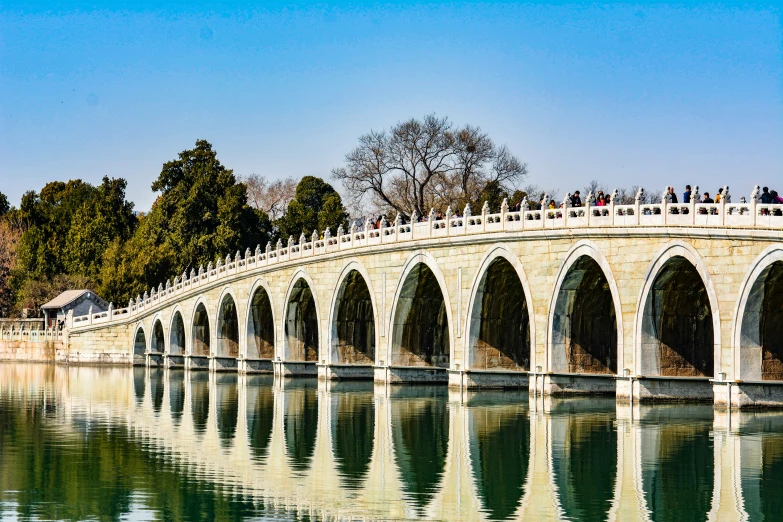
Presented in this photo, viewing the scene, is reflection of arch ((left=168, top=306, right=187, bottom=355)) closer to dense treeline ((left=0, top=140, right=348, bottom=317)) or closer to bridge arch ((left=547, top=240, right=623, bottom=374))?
dense treeline ((left=0, top=140, right=348, bottom=317))

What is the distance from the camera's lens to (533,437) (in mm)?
31844

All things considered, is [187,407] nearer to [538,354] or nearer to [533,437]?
[538,354]

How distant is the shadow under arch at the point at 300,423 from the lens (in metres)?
28.8

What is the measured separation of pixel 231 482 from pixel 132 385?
31350 mm

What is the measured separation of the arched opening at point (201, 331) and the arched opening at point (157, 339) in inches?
154

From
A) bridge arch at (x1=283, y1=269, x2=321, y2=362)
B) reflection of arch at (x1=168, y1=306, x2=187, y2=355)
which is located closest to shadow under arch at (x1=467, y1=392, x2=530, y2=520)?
bridge arch at (x1=283, y1=269, x2=321, y2=362)

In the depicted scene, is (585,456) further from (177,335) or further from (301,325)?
(177,335)

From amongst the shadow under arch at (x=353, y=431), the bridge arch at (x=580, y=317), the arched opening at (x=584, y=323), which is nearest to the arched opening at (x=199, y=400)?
the shadow under arch at (x=353, y=431)

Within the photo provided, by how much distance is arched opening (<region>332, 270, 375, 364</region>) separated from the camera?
177 ft

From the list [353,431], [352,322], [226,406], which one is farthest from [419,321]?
[353,431]

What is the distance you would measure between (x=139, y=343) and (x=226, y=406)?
33.5m

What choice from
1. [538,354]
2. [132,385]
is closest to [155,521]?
[538,354]

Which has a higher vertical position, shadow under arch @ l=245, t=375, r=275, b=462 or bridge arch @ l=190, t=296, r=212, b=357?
bridge arch @ l=190, t=296, r=212, b=357

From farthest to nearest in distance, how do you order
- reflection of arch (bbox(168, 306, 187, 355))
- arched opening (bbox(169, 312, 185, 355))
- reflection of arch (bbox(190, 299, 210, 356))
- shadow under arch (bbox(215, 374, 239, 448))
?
arched opening (bbox(169, 312, 185, 355)), reflection of arch (bbox(168, 306, 187, 355)), reflection of arch (bbox(190, 299, 210, 356)), shadow under arch (bbox(215, 374, 239, 448))
